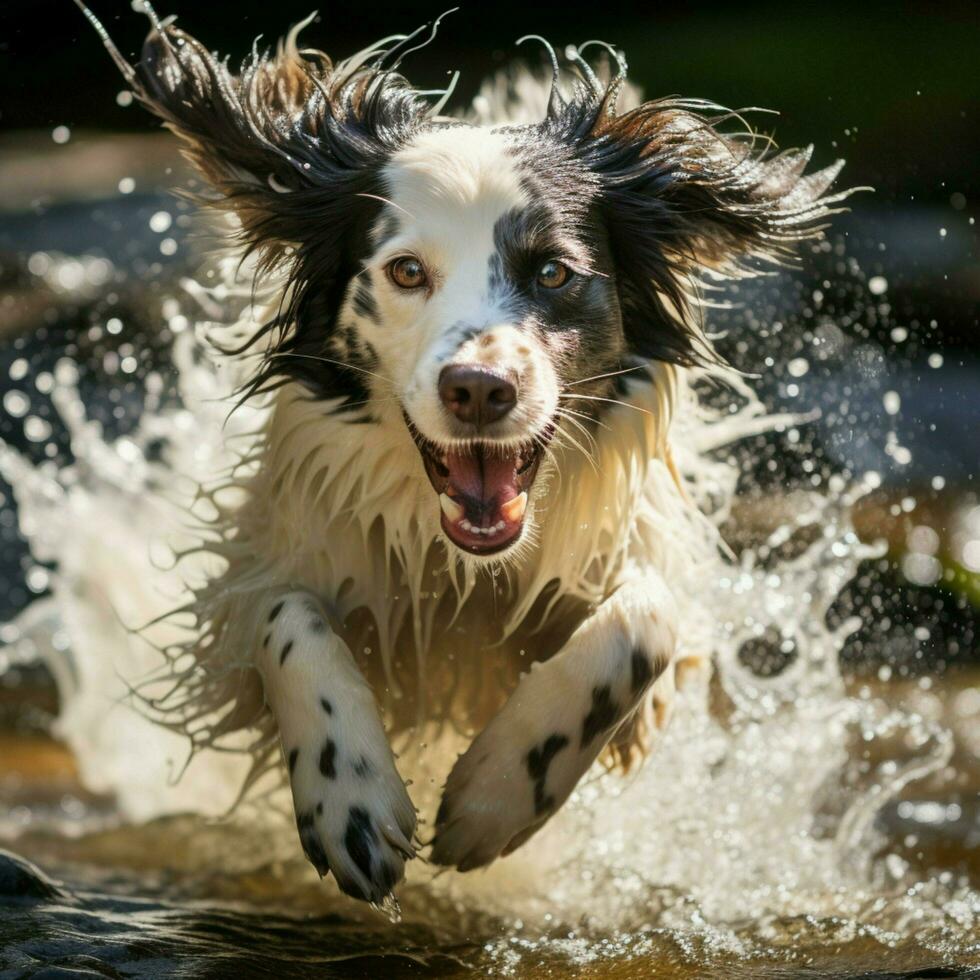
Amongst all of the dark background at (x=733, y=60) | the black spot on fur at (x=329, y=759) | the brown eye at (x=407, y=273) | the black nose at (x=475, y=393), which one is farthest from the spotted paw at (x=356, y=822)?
the dark background at (x=733, y=60)

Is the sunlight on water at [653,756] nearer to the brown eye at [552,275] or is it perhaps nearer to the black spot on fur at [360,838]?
the black spot on fur at [360,838]

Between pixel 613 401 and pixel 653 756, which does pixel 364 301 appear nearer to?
pixel 613 401

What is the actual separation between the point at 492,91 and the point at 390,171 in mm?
1563

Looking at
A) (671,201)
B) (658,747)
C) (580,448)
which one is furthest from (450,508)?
(658,747)

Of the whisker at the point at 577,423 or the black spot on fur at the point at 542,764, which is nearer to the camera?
the black spot on fur at the point at 542,764

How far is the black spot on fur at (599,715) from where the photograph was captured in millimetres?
3174

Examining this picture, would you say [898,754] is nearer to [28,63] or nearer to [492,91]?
[492,91]

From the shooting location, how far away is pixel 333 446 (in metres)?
3.49

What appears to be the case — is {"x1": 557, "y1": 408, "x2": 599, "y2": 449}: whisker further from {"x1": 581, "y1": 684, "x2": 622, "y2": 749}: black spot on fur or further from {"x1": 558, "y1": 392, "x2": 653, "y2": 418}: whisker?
{"x1": 581, "y1": 684, "x2": 622, "y2": 749}: black spot on fur

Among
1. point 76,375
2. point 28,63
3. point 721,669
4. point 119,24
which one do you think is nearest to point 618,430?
point 721,669

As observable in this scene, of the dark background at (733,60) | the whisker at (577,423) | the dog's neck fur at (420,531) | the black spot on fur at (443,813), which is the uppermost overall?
the dark background at (733,60)

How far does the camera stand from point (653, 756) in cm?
426

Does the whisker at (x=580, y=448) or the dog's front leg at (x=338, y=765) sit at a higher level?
the whisker at (x=580, y=448)

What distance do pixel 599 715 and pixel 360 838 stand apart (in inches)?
21.6
